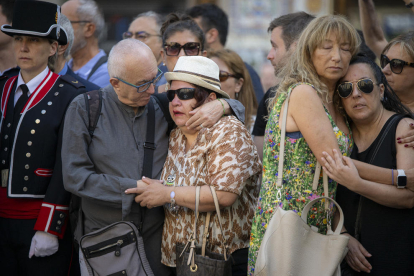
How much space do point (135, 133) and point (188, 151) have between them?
1.28ft

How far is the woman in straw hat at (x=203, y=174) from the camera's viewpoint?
2.79 m

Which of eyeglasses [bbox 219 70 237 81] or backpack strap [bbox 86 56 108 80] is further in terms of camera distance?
backpack strap [bbox 86 56 108 80]

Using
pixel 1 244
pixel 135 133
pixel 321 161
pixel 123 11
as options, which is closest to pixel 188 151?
pixel 135 133

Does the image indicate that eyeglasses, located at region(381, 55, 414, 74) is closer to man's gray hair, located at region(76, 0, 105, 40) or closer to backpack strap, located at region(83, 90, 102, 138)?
backpack strap, located at region(83, 90, 102, 138)

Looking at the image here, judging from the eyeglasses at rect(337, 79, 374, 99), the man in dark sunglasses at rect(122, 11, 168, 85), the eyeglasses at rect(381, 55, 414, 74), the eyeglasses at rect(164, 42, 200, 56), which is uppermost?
the man in dark sunglasses at rect(122, 11, 168, 85)

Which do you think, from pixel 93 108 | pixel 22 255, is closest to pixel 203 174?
pixel 93 108

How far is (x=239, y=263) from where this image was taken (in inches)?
118

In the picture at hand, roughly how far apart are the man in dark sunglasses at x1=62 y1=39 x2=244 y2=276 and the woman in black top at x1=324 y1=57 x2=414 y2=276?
785mm

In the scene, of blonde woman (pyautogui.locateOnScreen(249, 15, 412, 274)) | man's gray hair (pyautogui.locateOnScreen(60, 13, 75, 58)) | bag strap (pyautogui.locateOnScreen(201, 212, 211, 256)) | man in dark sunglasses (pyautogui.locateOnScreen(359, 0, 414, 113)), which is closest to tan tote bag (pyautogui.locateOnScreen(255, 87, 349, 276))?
blonde woman (pyautogui.locateOnScreen(249, 15, 412, 274))

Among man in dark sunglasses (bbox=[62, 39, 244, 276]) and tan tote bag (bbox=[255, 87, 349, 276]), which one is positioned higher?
man in dark sunglasses (bbox=[62, 39, 244, 276])

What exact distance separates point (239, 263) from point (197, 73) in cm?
126

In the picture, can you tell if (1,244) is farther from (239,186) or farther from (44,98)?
(239,186)

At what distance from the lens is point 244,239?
2.97m

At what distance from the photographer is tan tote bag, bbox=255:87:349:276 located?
8.11 ft
